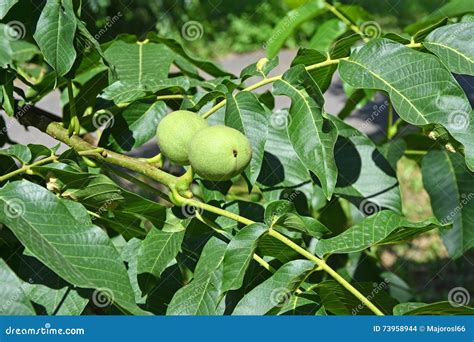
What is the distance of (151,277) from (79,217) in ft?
0.56

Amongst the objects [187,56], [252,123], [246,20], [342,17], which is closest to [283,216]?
[252,123]

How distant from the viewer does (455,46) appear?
1.22 meters

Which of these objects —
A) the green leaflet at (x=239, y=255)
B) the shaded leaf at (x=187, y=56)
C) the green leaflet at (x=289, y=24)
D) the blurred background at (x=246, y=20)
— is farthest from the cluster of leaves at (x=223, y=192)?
Result: the blurred background at (x=246, y=20)

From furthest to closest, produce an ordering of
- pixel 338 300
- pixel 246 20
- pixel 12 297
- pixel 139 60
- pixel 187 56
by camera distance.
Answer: pixel 246 20, pixel 187 56, pixel 139 60, pixel 338 300, pixel 12 297

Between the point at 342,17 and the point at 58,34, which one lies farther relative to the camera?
the point at 342,17

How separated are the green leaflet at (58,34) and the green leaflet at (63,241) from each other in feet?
0.82

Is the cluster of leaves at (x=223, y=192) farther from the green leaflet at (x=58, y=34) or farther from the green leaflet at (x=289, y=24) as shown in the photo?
the green leaflet at (x=289, y=24)

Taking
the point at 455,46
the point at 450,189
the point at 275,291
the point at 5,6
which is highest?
the point at 5,6

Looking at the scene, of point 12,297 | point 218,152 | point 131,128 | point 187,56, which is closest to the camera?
point 12,297

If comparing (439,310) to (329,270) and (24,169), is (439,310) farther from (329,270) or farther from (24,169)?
(24,169)

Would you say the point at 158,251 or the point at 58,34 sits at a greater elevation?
the point at 58,34

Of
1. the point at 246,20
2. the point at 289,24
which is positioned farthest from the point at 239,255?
the point at 246,20

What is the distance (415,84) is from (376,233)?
0.28 m

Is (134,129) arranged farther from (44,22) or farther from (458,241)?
(458,241)
